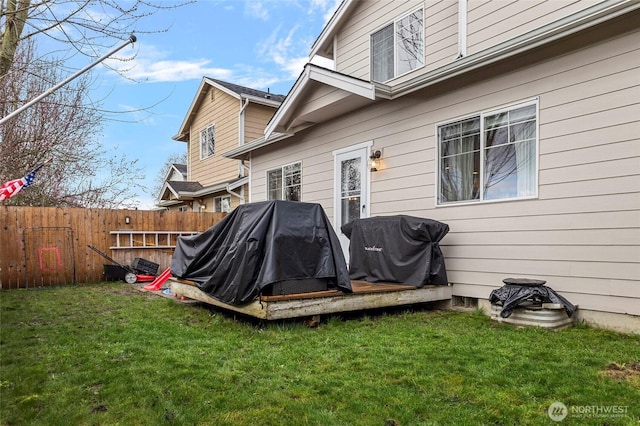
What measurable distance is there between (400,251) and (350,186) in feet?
7.46

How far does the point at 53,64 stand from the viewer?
429cm

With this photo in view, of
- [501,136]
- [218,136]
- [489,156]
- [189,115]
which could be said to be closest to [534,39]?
[501,136]

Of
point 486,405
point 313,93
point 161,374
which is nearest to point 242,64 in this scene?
point 313,93

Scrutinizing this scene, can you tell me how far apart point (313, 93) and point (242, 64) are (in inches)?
138

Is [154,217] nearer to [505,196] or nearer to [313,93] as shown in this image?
[313,93]

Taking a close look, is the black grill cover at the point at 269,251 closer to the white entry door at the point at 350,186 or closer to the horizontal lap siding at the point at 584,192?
the horizontal lap siding at the point at 584,192

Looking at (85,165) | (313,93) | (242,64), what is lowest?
(85,165)

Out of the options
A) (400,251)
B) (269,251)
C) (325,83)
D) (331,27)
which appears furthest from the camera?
(331,27)

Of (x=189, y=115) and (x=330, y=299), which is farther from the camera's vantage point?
(x=189, y=115)

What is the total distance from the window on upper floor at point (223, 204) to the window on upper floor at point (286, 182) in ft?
13.8

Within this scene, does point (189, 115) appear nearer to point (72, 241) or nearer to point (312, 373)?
point (72, 241)

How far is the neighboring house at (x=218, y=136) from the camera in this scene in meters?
13.7

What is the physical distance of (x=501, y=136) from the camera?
214 inches
